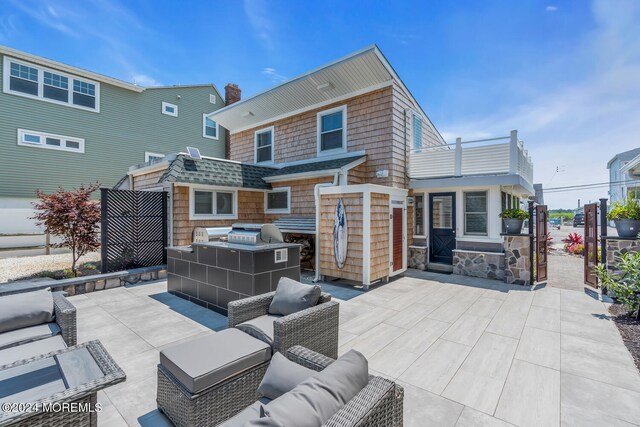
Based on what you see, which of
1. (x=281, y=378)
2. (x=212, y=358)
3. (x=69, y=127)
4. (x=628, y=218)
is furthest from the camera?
(x=69, y=127)

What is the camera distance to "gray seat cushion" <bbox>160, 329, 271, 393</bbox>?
2.07m

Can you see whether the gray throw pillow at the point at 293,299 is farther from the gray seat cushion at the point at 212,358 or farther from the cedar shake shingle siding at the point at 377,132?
the cedar shake shingle siding at the point at 377,132

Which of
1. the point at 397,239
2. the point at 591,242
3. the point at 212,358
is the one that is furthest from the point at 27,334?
Answer: the point at 591,242

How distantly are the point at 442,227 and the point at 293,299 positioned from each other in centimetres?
688

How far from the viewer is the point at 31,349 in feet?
8.60

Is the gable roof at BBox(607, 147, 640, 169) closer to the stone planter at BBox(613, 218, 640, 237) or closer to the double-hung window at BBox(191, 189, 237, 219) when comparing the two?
the stone planter at BBox(613, 218, 640, 237)

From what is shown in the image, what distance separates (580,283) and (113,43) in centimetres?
1600

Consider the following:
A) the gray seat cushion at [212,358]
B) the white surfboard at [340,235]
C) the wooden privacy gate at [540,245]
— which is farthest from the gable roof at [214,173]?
the wooden privacy gate at [540,245]

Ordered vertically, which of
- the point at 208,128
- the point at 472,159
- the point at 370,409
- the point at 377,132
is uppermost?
the point at 208,128

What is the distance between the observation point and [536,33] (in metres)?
7.05

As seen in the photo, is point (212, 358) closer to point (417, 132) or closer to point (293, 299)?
point (293, 299)

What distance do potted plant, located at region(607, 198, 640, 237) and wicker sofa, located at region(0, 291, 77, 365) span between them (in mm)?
9390

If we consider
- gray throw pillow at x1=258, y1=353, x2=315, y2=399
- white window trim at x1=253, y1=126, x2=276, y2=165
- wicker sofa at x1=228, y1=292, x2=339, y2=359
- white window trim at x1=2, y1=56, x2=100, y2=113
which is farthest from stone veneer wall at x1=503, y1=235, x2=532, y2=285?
white window trim at x1=2, y1=56, x2=100, y2=113

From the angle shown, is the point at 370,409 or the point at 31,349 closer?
the point at 370,409
